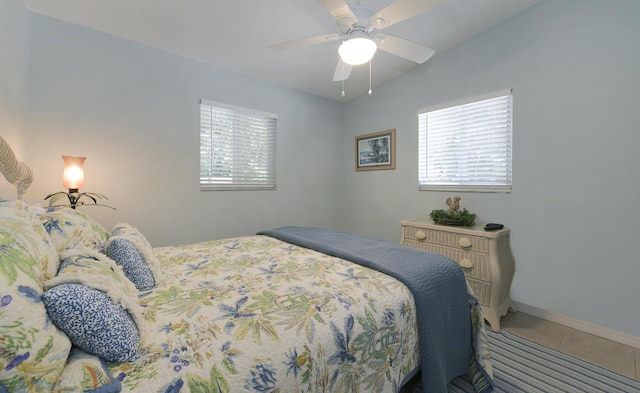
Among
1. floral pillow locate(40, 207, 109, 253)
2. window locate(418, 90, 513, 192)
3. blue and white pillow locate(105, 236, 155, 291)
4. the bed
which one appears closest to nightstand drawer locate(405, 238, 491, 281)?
window locate(418, 90, 513, 192)

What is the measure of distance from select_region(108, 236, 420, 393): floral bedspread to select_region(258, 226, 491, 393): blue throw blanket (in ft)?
0.18

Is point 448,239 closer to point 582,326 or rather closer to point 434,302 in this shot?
point 582,326

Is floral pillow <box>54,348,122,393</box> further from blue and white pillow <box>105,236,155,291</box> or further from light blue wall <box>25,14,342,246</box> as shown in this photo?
light blue wall <box>25,14,342,246</box>

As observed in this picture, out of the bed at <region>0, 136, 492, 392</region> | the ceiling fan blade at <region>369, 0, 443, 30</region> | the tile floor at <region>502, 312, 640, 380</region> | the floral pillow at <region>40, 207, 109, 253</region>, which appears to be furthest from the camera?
the tile floor at <region>502, 312, 640, 380</region>

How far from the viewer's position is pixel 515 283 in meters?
2.49

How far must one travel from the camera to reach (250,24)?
2332mm

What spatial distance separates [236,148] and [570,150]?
10.4 feet

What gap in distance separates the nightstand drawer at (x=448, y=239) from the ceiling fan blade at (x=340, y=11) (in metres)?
1.92

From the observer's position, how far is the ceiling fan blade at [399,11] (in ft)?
4.92

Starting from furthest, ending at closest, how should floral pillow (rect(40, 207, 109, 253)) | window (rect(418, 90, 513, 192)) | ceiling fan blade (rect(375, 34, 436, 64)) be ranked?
window (rect(418, 90, 513, 192)) → ceiling fan blade (rect(375, 34, 436, 64)) → floral pillow (rect(40, 207, 109, 253))

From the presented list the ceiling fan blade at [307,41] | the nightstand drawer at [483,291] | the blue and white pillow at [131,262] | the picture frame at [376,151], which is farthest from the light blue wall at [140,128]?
the nightstand drawer at [483,291]

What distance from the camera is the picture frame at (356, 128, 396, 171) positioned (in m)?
3.51

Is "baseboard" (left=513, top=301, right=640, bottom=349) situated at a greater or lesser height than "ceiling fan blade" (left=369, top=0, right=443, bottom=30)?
lesser

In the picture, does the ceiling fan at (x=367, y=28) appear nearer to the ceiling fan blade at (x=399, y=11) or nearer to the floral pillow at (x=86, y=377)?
the ceiling fan blade at (x=399, y=11)
